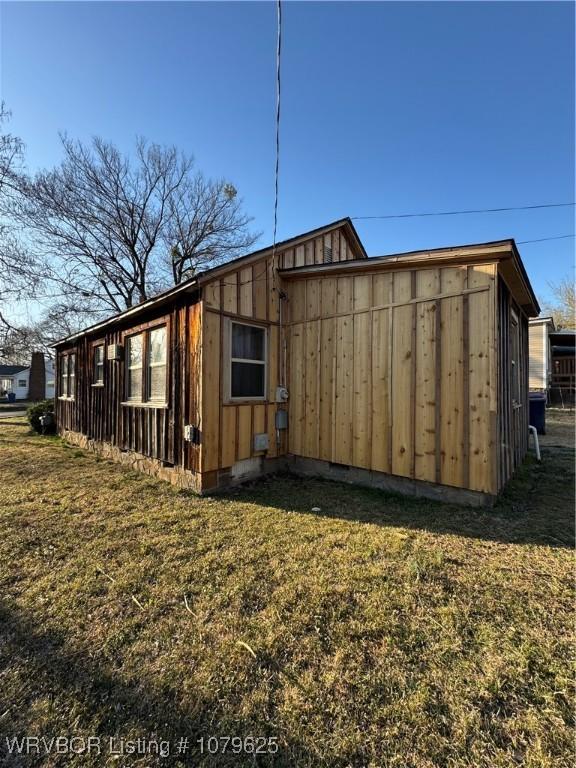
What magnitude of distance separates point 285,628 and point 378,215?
11932 millimetres

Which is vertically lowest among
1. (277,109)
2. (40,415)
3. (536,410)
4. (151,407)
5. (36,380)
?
(40,415)

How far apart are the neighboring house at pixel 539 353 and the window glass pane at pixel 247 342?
54.6 feet

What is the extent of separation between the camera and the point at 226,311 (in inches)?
210

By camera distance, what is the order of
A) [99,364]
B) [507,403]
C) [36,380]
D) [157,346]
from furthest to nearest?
[36,380]
[99,364]
[157,346]
[507,403]

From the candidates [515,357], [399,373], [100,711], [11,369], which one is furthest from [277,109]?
[11,369]

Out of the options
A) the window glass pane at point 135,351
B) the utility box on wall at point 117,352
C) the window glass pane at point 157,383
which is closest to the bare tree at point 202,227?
the utility box on wall at point 117,352

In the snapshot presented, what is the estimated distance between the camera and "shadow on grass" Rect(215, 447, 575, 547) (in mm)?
3754

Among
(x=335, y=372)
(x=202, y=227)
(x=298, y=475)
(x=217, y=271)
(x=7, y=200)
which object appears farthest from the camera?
(x=202, y=227)

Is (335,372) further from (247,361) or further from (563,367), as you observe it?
(563,367)

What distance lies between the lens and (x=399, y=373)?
494 centimetres

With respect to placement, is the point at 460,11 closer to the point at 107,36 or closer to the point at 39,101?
the point at 107,36

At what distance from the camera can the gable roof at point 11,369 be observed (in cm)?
4031

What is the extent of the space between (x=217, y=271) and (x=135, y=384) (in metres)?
3.34

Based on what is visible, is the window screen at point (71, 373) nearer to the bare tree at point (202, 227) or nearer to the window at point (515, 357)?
the window at point (515, 357)
